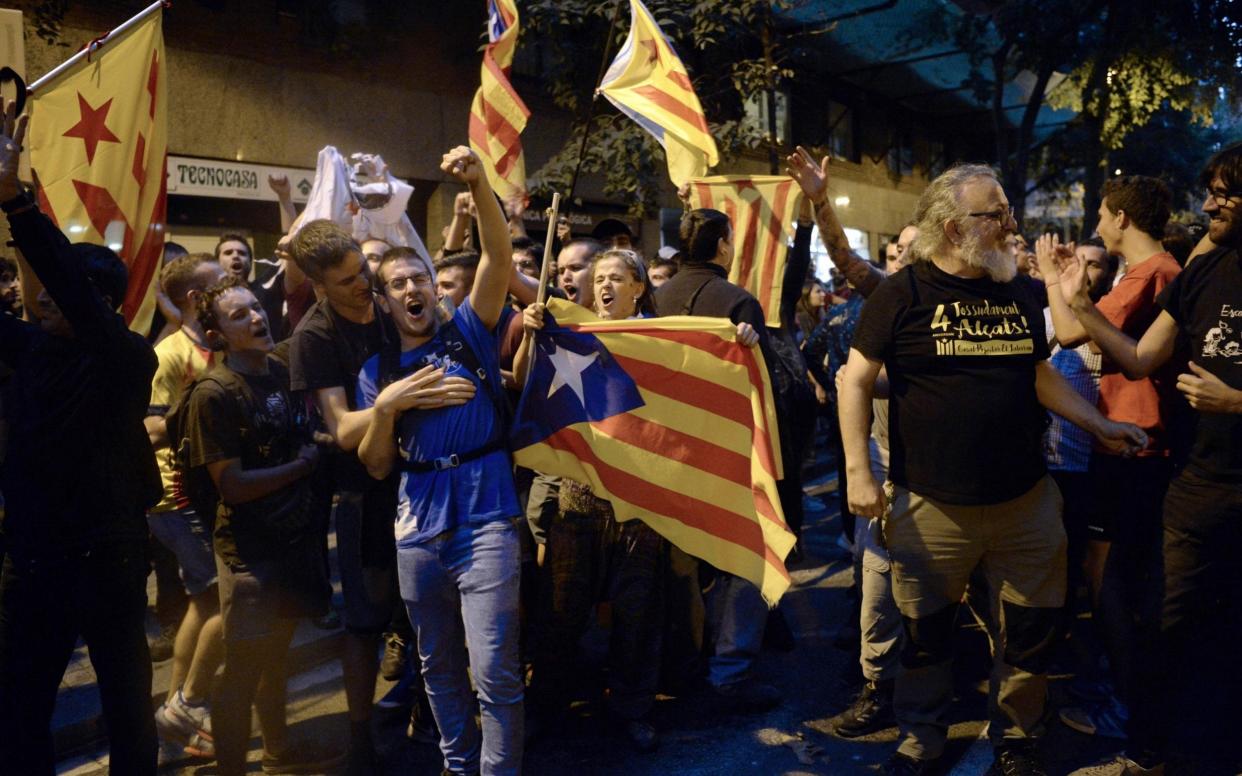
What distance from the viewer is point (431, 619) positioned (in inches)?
135

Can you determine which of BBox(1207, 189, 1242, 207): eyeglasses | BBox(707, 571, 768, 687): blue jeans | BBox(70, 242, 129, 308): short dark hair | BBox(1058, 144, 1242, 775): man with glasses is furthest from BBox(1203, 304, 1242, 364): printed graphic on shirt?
BBox(70, 242, 129, 308): short dark hair

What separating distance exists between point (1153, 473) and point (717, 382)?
1.84 metres

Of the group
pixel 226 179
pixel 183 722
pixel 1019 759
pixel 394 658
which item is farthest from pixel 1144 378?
pixel 226 179

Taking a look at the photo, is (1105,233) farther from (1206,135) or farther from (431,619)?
(1206,135)

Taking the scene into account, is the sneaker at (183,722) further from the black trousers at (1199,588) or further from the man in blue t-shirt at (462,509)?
the black trousers at (1199,588)

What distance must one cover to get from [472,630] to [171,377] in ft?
7.45

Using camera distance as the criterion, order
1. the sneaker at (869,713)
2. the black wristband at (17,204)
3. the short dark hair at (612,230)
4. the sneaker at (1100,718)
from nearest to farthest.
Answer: the black wristband at (17,204) < the sneaker at (1100,718) < the sneaker at (869,713) < the short dark hair at (612,230)

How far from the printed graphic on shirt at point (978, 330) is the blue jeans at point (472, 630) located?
5.45ft

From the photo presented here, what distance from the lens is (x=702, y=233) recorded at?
4832 mm

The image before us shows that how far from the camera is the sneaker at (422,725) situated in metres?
4.32

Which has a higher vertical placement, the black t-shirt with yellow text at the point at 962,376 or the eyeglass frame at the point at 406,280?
the eyeglass frame at the point at 406,280

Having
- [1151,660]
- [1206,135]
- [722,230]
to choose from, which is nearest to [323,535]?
[722,230]

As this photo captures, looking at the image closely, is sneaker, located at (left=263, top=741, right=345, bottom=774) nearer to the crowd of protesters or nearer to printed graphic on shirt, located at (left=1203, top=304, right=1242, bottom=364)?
the crowd of protesters

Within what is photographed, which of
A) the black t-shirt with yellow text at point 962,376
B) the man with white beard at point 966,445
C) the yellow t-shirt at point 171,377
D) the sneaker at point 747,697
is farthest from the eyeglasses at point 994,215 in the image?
the yellow t-shirt at point 171,377
